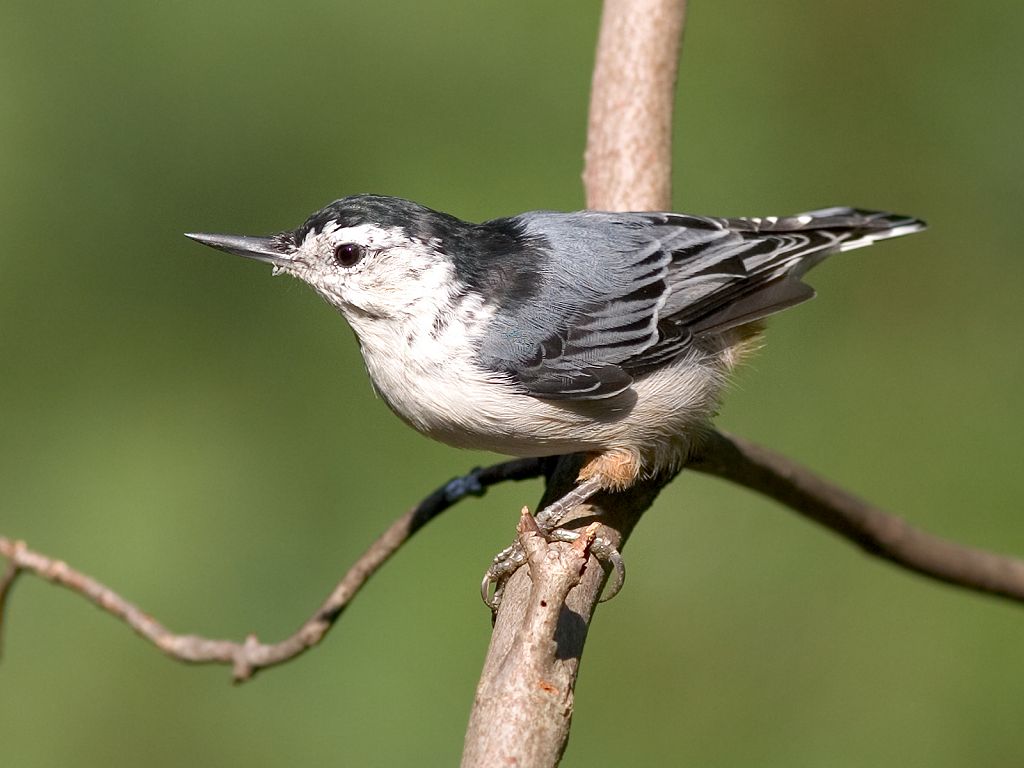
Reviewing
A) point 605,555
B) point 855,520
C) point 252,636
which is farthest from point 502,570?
point 855,520

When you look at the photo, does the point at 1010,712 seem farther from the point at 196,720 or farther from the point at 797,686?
the point at 196,720

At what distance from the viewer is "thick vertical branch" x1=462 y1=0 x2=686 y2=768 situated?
1.77 meters

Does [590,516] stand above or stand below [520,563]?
above

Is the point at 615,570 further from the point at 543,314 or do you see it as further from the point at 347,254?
the point at 347,254

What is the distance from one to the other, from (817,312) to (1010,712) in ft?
4.52

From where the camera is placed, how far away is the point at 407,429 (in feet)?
13.3

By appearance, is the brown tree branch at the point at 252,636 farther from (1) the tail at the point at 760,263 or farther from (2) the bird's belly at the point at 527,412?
(1) the tail at the point at 760,263

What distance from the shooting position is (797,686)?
359 cm

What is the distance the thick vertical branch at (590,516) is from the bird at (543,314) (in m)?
0.16

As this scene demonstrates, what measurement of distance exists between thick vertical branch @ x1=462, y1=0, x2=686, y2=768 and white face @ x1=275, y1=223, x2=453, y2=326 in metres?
0.50

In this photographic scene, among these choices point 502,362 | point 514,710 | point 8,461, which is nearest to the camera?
point 514,710

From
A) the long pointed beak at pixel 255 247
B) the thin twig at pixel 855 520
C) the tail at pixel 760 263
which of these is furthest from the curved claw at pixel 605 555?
the long pointed beak at pixel 255 247

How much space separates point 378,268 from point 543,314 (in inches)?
13.6

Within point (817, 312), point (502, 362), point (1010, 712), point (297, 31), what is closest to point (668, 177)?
point (502, 362)
